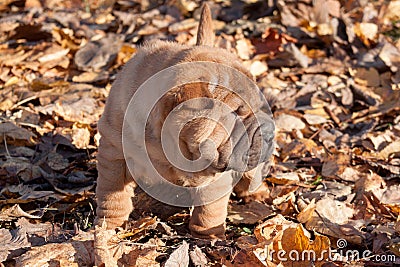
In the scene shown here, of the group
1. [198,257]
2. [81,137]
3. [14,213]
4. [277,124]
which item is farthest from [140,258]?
[277,124]

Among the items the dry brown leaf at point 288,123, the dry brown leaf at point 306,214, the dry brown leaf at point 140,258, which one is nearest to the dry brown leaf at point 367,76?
the dry brown leaf at point 288,123

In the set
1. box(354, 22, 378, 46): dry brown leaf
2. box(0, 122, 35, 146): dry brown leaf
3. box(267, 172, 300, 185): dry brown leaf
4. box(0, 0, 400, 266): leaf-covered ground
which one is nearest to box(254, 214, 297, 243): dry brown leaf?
box(0, 0, 400, 266): leaf-covered ground

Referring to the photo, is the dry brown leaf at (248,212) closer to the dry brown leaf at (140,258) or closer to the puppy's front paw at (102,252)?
the dry brown leaf at (140,258)

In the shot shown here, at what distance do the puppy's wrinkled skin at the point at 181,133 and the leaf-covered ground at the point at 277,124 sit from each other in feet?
0.53

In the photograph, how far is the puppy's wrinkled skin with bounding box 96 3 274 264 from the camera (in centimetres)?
294

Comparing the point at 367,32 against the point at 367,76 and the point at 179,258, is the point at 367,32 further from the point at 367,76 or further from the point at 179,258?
the point at 179,258

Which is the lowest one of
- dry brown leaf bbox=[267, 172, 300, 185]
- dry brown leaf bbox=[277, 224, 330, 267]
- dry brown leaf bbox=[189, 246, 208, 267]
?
dry brown leaf bbox=[267, 172, 300, 185]

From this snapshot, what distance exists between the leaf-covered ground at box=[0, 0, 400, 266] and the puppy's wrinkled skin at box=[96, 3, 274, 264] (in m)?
0.16

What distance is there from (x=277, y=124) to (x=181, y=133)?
2.16 meters

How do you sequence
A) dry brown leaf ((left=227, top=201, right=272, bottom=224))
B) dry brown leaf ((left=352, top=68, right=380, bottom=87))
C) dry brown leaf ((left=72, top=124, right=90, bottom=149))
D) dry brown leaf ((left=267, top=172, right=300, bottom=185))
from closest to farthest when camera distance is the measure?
dry brown leaf ((left=227, top=201, right=272, bottom=224)) → dry brown leaf ((left=267, top=172, right=300, bottom=185)) → dry brown leaf ((left=72, top=124, right=90, bottom=149)) → dry brown leaf ((left=352, top=68, right=380, bottom=87))

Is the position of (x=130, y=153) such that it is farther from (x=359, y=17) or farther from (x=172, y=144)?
(x=359, y=17)

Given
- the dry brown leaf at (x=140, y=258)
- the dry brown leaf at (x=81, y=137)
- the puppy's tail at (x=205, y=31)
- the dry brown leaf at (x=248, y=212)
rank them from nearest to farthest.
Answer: the dry brown leaf at (x=140, y=258), the dry brown leaf at (x=248, y=212), the puppy's tail at (x=205, y=31), the dry brown leaf at (x=81, y=137)

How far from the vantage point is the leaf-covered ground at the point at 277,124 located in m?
3.12

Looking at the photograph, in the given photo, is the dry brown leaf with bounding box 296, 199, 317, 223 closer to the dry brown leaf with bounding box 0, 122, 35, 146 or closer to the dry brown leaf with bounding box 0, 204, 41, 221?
the dry brown leaf with bounding box 0, 204, 41, 221
